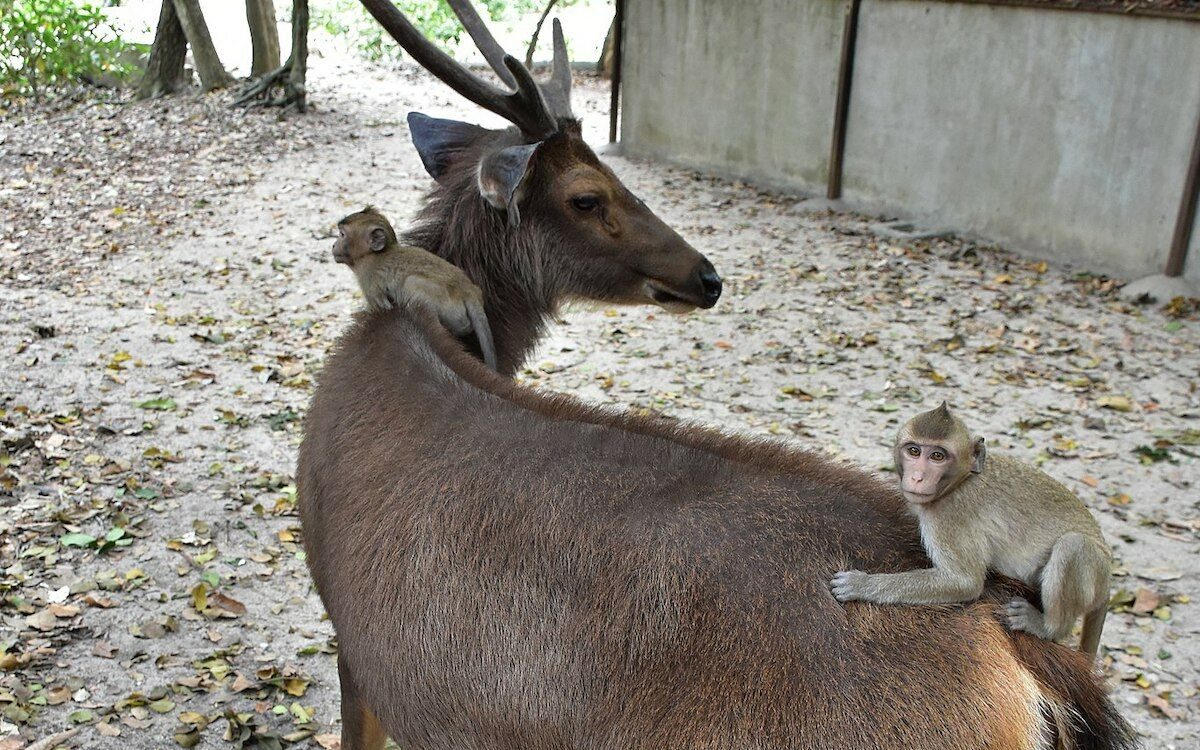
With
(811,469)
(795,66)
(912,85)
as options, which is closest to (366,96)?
(795,66)

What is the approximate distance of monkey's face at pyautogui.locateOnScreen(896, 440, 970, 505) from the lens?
7.37 feet

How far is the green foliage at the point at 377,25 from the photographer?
70.8ft

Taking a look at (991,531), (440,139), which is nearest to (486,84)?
(440,139)

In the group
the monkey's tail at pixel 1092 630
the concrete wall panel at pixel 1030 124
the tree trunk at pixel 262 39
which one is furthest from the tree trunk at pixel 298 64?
the monkey's tail at pixel 1092 630

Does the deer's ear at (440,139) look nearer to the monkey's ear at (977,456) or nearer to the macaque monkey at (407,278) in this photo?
the macaque monkey at (407,278)

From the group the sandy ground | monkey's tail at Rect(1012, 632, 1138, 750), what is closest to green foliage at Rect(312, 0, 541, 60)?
the sandy ground

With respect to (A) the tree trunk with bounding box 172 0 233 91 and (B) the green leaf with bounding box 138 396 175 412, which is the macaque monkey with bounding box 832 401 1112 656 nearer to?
(B) the green leaf with bounding box 138 396 175 412

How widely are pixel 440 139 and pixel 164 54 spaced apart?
44.9ft

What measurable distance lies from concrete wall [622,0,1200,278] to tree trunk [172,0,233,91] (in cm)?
608

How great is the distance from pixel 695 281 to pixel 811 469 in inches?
60.8

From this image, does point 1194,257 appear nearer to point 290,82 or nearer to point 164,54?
point 290,82

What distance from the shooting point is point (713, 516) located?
2.26 m

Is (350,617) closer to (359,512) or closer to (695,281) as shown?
(359,512)

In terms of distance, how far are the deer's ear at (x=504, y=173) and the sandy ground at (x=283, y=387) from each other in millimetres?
687
